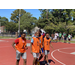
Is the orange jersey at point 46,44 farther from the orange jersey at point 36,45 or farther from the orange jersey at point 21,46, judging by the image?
the orange jersey at point 21,46

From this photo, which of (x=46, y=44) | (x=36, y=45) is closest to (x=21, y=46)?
(x=36, y=45)

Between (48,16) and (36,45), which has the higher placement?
(48,16)

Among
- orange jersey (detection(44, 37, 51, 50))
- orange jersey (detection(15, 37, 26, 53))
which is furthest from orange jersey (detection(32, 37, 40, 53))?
orange jersey (detection(44, 37, 51, 50))

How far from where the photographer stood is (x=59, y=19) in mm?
41594

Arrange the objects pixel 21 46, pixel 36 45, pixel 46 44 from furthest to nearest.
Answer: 1. pixel 46 44
2. pixel 36 45
3. pixel 21 46

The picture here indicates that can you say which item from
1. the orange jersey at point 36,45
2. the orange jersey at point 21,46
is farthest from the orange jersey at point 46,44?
the orange jersey at point 21,46

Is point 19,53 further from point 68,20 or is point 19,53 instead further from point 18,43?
point 68,20

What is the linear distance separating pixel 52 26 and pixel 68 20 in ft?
33.9

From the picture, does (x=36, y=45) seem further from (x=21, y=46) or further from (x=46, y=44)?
(x=46, y=44)

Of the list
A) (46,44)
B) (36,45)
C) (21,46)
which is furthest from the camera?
(46,44)

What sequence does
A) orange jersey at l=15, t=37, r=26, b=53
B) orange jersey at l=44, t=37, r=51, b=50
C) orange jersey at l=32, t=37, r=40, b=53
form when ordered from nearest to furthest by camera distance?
1. orange jersey at l=15, t=37, r=26, b=53
2. orange jersey at l=32, t=37, r=40, b=53
3. orange jersey at l=44, t=37, r=51, b=50

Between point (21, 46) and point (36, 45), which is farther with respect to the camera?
point (36, 45)

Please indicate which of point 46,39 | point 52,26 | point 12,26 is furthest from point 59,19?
point 46,39

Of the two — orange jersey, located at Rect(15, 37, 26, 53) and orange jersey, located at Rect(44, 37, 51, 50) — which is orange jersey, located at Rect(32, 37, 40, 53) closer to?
orange jersey, located at Rect(15, 37, 26, 53)
